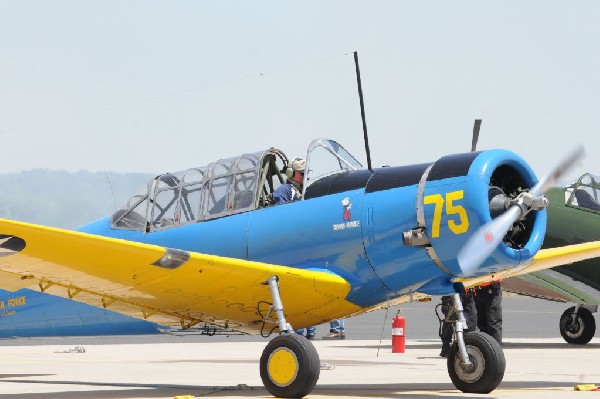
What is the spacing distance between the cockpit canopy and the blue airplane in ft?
0.05

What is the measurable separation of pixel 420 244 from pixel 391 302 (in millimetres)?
1152

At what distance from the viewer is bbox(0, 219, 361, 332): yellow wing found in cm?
1046

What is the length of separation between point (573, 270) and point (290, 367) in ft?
41.5

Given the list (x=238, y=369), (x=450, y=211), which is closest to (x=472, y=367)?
(x=450, y=211)

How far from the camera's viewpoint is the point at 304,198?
12203 mm

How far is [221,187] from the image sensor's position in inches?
502

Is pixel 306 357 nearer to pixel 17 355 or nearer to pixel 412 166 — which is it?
pixel 412 166

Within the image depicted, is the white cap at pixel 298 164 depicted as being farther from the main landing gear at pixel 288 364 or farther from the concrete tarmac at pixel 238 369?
the concrete tarmac at pixel 238 369

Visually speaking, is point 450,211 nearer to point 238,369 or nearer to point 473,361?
point 473,361

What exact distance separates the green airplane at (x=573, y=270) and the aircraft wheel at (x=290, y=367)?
37.9ft

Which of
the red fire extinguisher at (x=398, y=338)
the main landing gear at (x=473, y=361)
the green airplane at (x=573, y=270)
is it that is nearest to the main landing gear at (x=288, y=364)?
the main landing gear at (x=473, y=361)

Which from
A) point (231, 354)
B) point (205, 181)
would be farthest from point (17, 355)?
point (205, 181)

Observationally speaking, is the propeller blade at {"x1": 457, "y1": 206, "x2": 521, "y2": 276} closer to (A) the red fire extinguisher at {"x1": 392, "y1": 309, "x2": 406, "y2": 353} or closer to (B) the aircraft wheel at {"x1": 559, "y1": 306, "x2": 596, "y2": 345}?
(A) the red fire extinguisher at {"x1": 392, "y1": 309, "x2": 406, "y2": 353}

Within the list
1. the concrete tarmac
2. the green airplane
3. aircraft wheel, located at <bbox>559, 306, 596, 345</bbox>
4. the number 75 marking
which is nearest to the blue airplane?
the number 75 marking
